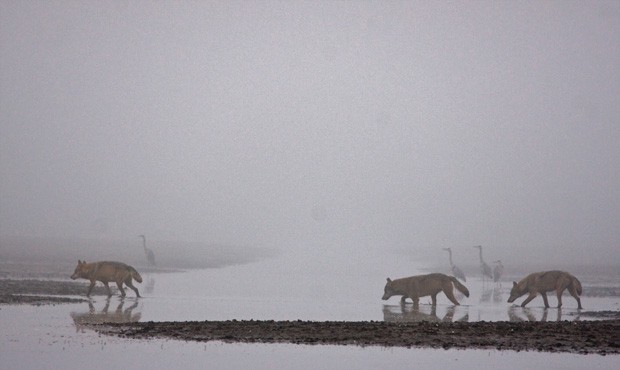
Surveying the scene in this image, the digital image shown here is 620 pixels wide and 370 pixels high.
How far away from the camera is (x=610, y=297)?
137 ft

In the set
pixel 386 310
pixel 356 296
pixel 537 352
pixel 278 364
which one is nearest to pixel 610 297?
pixel 356 296

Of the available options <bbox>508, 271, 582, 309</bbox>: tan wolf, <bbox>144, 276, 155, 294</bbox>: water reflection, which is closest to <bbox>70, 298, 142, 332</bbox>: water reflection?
<bbox>144, 276, 155, 294</bbox>: water reflection

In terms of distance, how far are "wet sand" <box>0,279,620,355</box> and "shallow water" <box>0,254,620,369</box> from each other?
75cm

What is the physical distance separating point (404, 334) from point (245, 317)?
6.79 meters

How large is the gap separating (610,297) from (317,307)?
17316 millimetres

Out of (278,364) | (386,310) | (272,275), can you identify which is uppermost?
(272,275)

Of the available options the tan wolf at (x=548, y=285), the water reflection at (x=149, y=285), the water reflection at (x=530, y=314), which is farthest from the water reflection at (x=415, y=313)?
the water reflection at (x=149, y=285)

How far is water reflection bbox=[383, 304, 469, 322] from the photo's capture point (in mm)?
27484

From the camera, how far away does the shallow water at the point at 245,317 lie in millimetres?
16859

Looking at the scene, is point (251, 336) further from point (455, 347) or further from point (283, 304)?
point (283, 304)

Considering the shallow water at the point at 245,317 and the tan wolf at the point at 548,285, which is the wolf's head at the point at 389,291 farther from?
the tan wolf at the point at 548,285

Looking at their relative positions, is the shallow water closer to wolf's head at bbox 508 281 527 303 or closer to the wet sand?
wolf's head at bbox 508 281 527 303

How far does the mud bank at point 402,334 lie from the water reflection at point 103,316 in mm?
1047

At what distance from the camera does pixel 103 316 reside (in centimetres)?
2530
